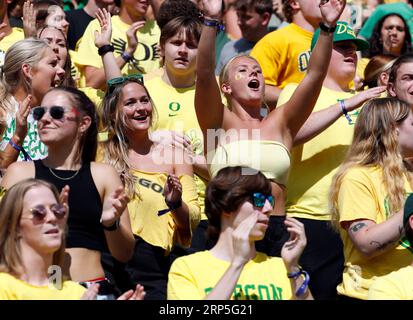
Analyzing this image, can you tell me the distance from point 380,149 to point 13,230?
2326 mm

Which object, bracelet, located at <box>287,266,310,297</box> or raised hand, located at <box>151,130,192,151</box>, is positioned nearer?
bracelet, located at <box>287,266,310,297</box>

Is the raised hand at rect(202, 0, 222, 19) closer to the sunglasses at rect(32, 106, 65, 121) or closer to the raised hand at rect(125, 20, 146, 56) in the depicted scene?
the sunglasses at rect(32, 106, 65, 121)

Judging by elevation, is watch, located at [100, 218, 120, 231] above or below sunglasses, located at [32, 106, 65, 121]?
below

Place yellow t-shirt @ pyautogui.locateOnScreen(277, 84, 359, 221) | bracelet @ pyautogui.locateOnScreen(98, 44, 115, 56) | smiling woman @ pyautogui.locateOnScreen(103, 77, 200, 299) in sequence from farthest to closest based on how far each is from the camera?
1. bracelet @ pyautogui.locateOnScreen(98, 44, 115, 56)
2. yellow t-shirt @ pyautogui.locateOnScreen(277, 84, 359, 221)
3. smiling woman @ pyautogui.locateOnScreen(103, 77, 200, 299)

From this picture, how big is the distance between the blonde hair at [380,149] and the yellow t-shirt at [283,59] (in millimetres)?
1723

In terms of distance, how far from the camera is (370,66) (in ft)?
28.8

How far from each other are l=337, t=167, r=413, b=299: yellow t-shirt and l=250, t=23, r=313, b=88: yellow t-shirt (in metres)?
2.04

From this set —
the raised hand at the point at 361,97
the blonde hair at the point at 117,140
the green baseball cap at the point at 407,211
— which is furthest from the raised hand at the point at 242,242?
the raised hand at the point at 361,97

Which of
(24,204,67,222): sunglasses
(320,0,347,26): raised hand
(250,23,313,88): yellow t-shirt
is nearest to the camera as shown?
(24,204,67,222): sunglasses

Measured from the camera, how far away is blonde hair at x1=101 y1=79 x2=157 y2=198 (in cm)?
679

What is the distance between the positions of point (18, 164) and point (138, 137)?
1126 mm

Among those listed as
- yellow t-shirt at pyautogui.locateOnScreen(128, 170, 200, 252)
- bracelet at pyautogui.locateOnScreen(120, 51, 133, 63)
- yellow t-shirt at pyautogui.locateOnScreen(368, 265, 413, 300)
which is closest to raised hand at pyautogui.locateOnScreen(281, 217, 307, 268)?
yellow t-shirt at pyautogui.locateOnScreen(368, 265, 413, 300)

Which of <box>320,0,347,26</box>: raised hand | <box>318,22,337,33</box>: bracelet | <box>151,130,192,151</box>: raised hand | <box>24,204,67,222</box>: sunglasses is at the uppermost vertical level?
<box>320,0,347,26</box>: raised hand

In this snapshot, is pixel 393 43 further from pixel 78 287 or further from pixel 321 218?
pixel 78 287
